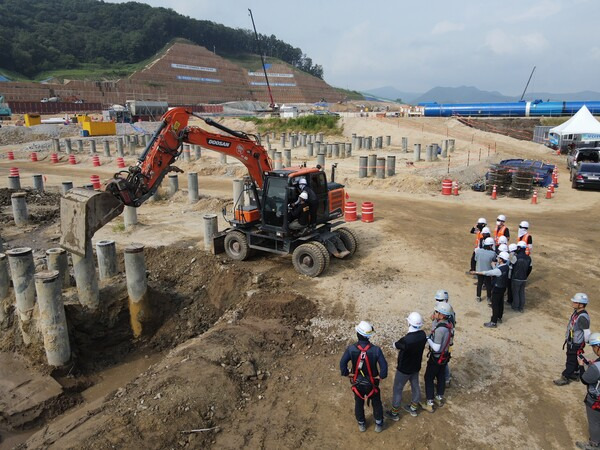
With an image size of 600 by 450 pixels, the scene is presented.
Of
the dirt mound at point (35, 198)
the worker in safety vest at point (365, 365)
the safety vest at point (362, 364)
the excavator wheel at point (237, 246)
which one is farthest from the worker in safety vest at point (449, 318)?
the dirt mound at point (35, 198)

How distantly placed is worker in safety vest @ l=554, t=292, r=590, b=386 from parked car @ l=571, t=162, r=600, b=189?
1834 cm

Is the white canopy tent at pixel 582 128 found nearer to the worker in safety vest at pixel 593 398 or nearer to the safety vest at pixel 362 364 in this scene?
the worker in safety vest at pixel 593 398

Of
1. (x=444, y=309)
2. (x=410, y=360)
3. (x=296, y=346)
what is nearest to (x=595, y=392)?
(x=444, y=309)

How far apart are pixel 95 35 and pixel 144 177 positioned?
142949 millimetres

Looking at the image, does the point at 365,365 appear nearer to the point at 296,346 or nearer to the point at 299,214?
the point at 296,346

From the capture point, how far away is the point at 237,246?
12.1 meters

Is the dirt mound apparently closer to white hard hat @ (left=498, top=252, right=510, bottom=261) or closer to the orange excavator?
the orange excavator

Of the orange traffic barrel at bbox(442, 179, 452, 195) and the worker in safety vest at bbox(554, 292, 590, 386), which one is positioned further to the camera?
the orange traffic barrel at bbox(442, 179, 452, 195)

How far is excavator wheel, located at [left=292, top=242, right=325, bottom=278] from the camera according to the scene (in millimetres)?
10820

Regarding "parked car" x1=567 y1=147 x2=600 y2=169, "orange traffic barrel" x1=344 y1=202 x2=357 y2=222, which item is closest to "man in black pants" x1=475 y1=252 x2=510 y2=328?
"orange traffic barrel" x1=344 y1=202 x2=357 y2=222

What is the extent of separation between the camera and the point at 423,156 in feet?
109

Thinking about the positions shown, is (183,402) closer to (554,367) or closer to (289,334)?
(289,334)

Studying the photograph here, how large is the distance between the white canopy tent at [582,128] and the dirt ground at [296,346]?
692 inches

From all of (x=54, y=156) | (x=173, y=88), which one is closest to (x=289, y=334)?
(x=54, y=156)
